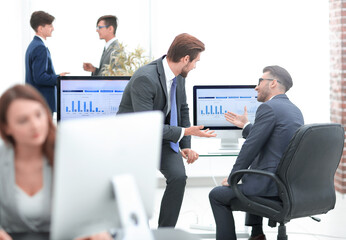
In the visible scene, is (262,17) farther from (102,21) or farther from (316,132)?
(316,132)

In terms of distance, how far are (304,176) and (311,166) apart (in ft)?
0.22

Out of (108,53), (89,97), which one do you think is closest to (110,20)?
(108,53)

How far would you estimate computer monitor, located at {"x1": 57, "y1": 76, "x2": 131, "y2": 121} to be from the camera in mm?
4367

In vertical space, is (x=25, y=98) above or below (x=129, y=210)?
above

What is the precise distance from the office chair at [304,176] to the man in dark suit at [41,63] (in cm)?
264

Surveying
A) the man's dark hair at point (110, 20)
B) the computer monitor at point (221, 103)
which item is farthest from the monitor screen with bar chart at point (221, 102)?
the man's dark hair at point (110, 20)

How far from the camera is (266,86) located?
12.5 ft

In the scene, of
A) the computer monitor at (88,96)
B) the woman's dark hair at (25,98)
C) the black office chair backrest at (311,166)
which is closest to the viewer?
the woman's dark hair at (25,98)

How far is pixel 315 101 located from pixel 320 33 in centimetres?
73

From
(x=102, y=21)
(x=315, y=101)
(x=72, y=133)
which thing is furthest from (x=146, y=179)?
(x=315, y=101)

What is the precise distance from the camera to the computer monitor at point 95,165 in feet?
5.77

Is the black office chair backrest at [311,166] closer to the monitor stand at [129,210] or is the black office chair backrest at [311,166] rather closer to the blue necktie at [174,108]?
the blue necktie at [174,108]

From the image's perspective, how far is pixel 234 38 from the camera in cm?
643

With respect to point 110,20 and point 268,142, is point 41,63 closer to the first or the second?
point 110,20
